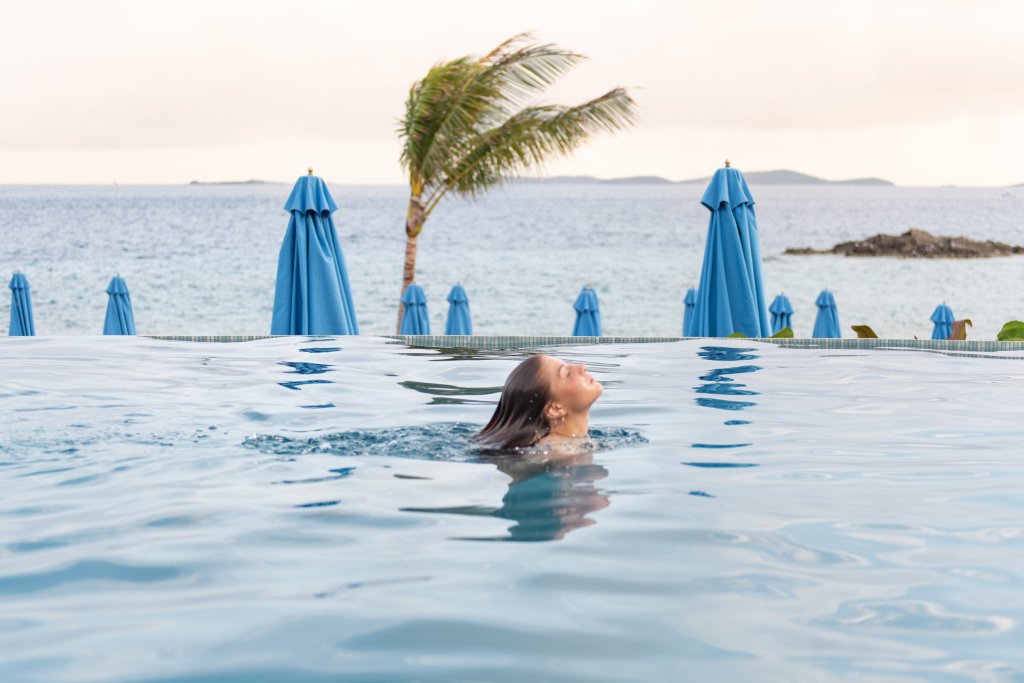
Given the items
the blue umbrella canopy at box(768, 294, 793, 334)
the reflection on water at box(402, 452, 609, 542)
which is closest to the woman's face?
the reflection on water at box(402, 452, 609, 542)

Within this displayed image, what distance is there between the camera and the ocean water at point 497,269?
53.1 meters

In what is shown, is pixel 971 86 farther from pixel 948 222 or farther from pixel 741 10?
pixel 948 222

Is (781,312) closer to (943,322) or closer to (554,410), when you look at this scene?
(943,322)

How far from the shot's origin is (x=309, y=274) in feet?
36.1

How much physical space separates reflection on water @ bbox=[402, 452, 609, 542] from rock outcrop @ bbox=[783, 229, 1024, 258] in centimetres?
7894

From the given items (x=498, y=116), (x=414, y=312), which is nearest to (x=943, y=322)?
(x=414, y=312)

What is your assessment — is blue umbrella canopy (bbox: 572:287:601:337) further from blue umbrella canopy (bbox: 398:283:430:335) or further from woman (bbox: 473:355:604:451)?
woman (bbox: 473:355:604:451)

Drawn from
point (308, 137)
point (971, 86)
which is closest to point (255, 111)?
point (308, 137)

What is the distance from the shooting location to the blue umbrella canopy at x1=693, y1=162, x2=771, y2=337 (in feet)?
36.4

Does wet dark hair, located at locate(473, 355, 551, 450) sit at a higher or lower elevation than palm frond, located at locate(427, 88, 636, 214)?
lower

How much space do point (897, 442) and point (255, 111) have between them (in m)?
77.9

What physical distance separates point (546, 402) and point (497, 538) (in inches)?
48.6

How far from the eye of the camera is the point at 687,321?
15.8 metres

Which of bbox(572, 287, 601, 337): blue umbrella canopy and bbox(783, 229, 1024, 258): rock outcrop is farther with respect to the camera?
bbox(783, 229, 1024, 258): rock outcrop
